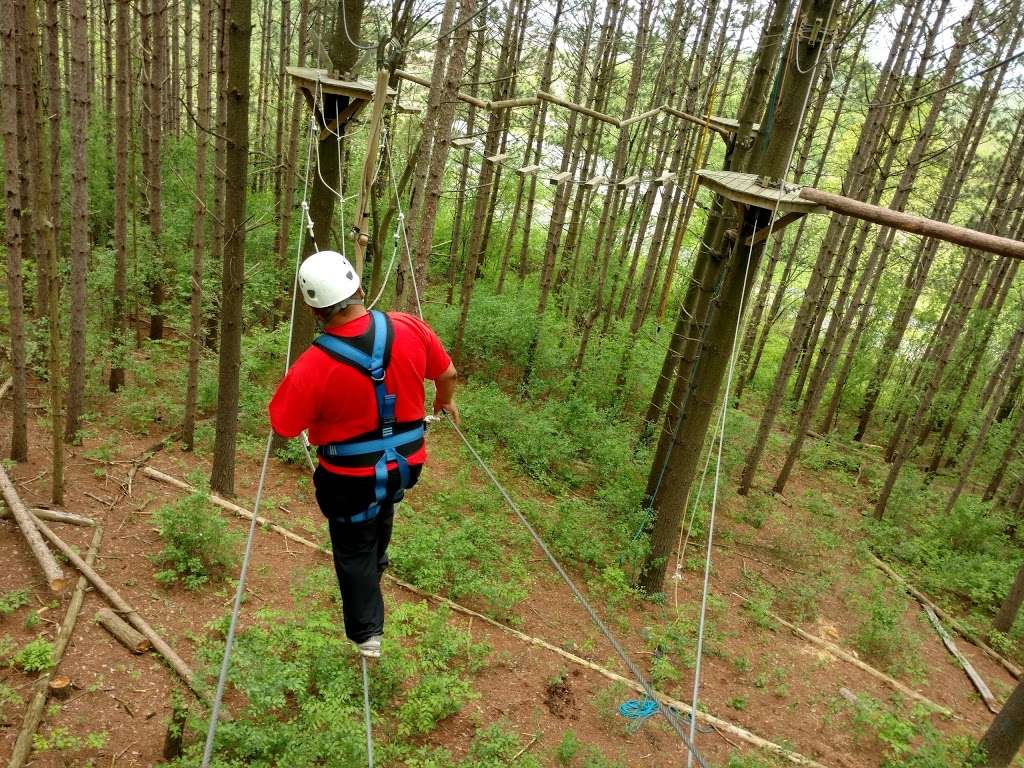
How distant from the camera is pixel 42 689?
379 centimetres

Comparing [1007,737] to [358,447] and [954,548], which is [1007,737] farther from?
[954,548]

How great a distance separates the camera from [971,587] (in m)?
10.1

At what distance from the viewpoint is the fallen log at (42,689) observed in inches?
134

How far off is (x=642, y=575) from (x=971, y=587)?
668 cm

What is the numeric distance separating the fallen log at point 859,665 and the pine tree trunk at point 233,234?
21.4ft

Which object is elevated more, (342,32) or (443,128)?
(342,32)

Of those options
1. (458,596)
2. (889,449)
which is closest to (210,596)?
(458,596)

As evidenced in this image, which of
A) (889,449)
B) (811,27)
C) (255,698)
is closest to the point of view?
(255,698)

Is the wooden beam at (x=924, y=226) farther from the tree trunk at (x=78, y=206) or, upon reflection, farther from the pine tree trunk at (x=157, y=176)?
the pine tree trunk at (x=157, y=176)

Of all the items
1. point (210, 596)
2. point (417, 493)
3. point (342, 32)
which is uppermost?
point (342, 32)

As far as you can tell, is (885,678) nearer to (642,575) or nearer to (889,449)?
(642,575)

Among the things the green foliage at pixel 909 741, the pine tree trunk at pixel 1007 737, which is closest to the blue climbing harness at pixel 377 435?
the green foliage at pixel 909 741

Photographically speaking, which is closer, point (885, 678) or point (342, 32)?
point (342, 32)

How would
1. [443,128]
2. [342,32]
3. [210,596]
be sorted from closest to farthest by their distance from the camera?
[210,596] → [342,32] → [443,128]
